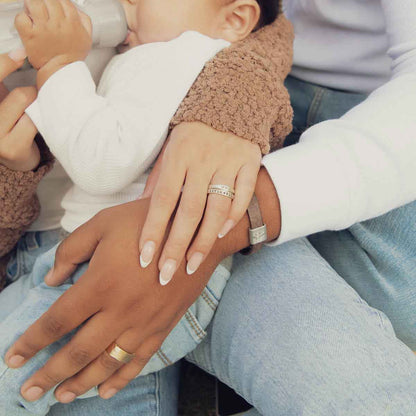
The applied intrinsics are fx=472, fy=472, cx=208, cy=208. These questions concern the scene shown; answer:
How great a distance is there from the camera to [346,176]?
74cm

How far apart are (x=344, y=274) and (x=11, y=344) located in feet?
2.02

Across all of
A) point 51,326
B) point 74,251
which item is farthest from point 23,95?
point 51,326

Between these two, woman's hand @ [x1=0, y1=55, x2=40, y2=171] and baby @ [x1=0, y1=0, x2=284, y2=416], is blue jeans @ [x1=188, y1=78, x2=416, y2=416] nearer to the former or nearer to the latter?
baby @ [x1=0, y1=0, x2=284, y2=416]

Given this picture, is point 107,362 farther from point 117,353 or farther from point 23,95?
point 23,95

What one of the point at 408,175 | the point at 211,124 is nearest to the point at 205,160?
the point at 211,124

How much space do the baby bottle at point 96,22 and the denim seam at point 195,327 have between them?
0.52 m

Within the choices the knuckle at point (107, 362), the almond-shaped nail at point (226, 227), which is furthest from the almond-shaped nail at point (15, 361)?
the almond-shaped nail at point (226, 227)

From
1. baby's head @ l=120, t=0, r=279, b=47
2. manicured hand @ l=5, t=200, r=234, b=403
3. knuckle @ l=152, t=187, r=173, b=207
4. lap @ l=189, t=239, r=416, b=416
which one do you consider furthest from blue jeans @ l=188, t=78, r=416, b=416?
baby's head @ l=120, t=0, r=279, b=47

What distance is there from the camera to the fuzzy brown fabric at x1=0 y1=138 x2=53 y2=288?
2.58 ft

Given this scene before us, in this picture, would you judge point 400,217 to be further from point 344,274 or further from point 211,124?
point 211,124

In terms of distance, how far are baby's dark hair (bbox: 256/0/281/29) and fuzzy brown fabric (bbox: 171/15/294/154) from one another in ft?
0.49

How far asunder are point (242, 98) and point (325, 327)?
0.38 metres

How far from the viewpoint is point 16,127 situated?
29.9 inches

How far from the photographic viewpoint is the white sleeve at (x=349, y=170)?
0.74 meters
